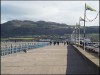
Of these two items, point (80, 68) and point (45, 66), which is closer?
point (80, 68)

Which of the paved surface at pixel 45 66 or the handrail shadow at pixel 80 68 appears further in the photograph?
the paved surface at pixel 45 66

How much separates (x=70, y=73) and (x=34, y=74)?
5.51ft

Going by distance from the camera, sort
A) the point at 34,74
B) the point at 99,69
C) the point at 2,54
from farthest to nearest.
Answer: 1. the point at 2,54
2. the point at 34,74
3. the point at 99,69

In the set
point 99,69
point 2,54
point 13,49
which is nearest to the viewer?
point 99,69

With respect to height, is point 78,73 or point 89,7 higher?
point 89,7

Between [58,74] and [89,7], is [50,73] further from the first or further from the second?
[89,7]

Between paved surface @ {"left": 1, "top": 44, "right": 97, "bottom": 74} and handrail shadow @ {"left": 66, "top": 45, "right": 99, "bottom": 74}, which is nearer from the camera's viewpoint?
handrail shadow @ {"left": 66, "top": 45, "right": 99, "bottom": 74}

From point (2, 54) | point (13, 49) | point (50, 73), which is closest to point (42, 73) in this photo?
point (50, 73)

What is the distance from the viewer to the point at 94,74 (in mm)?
14641

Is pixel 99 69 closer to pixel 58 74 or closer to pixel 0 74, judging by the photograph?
pixel 58 74

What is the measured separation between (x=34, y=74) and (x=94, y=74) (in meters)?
2.62

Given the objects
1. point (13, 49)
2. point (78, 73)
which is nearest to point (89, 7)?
point (13, 49)

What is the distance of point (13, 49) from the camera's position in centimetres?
3422

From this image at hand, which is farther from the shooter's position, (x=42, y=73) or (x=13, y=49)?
(x=13, y=49)
